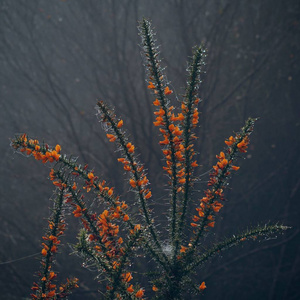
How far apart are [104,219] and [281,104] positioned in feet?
13.3

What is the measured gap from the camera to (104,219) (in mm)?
1096

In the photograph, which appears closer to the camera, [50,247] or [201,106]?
[50,247]

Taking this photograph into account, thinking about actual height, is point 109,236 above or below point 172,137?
below

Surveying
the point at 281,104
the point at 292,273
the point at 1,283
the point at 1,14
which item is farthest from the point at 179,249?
the point at 1,14

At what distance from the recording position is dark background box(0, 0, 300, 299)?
3727 mm

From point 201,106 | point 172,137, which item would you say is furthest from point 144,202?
point 201,106

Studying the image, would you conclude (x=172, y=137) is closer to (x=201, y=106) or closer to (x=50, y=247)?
(x=50, y=247)

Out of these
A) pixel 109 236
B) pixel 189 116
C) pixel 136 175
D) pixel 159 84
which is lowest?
pixel 109 236

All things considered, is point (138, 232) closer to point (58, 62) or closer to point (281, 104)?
point (281, 104)

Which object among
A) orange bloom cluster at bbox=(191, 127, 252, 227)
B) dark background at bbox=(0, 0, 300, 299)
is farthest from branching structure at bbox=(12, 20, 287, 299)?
dark background at bbox=(0, 0, 300, 299)

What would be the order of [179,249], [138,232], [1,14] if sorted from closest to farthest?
[138,232] → [179,249] → [1,14]

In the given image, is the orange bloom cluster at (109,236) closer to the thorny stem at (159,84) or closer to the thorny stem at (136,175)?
the thorny stem at (136,175)

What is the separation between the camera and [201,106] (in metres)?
3.51

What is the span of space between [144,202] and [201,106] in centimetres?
254
